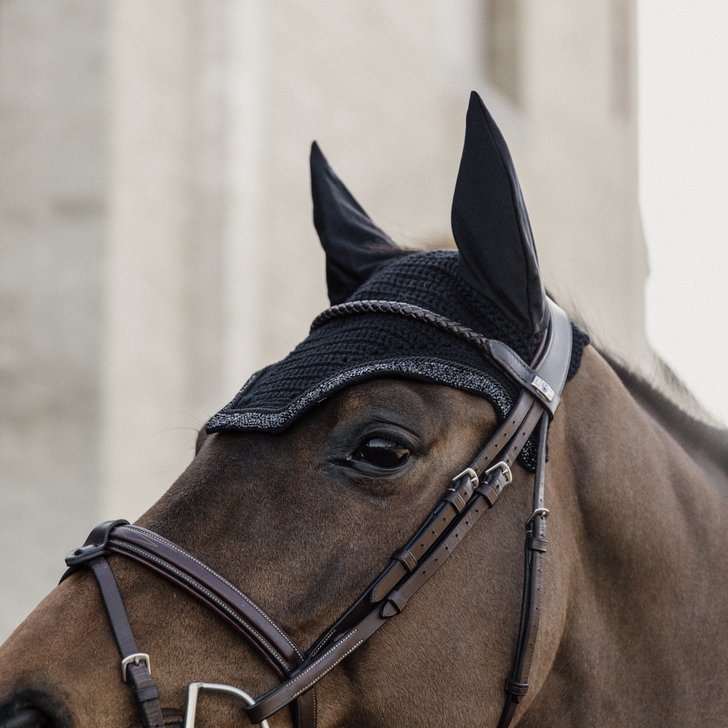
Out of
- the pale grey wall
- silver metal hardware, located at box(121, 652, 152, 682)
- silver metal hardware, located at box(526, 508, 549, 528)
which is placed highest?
the pale grey wall

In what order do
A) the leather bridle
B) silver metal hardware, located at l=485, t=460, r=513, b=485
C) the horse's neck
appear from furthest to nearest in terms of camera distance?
1. the horse's neck
2. silver metal hardware, located at l=485, t=460, r=513, b=485
3. the leather bridle

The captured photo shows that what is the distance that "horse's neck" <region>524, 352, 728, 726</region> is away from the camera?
1.93 m

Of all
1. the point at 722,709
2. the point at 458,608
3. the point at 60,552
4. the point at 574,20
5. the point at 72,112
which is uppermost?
the point at 574,20

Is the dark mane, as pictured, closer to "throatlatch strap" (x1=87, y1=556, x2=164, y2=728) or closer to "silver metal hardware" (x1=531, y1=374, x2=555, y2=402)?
"silver metal hardware" (x1=531, y1=374, x2=555, y2=402)

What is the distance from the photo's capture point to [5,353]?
5.30 m

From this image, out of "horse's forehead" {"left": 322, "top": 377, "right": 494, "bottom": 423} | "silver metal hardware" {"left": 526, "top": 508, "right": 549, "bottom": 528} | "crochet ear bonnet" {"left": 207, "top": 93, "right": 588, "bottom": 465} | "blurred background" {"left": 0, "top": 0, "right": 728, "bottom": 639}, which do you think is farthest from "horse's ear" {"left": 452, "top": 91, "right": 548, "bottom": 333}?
"blurred background" {"left": 0, "top": 0, "right": 728, "bottom": 639}

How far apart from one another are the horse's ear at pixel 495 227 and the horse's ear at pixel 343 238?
36 cm

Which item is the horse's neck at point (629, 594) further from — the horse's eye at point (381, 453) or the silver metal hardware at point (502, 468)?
the horse's eye at point (381, 453)

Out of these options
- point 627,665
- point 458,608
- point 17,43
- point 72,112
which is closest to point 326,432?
point 458,608

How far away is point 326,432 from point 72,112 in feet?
A: 13.3

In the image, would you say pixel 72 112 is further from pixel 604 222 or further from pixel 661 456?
pixel 604 222

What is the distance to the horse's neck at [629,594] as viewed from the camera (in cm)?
193

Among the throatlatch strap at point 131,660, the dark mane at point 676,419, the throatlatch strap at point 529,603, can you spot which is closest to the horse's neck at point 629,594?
the throatlatch strap at point 529,603

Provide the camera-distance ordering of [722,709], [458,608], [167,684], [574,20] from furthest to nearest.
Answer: [574,20] < [722,709] < [458,608] < [167,684]
